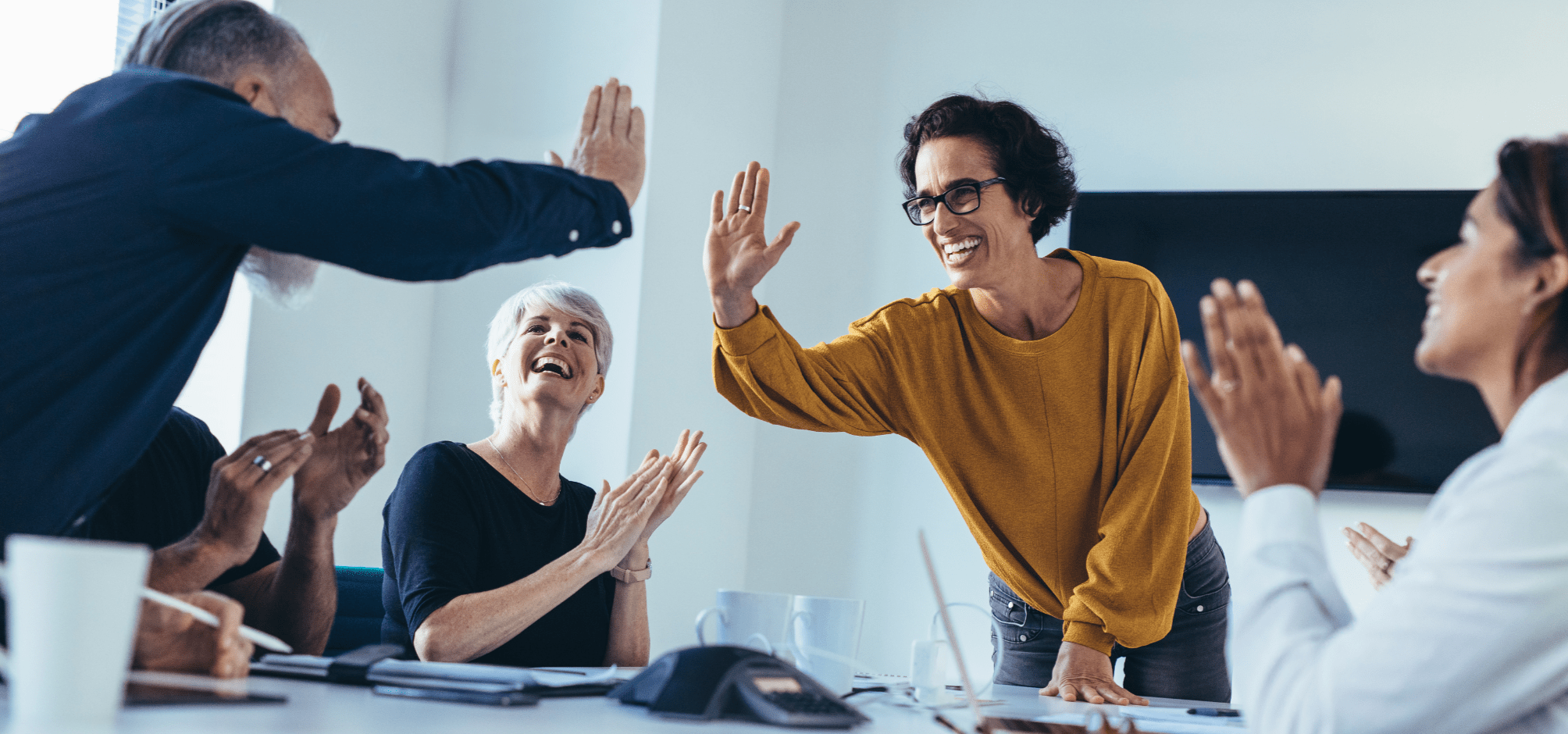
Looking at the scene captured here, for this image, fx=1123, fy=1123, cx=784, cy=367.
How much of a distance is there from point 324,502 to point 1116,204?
2647 mm

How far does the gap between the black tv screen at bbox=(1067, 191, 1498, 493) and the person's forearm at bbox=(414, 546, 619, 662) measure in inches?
83.4

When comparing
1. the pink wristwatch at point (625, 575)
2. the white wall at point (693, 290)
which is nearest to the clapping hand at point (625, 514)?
the pink wristwatch at point (625, 575)

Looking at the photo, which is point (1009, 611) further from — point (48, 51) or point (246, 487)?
point (48, 51)

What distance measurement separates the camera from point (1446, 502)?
85cm

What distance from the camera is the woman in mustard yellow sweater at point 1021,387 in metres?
1.74

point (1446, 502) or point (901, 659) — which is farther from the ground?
point (1446, 502)

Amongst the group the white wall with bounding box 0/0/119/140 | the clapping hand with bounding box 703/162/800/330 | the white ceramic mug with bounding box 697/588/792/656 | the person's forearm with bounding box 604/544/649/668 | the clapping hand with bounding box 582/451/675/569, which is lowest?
the person's forearm with bounding box 604/544/649/668

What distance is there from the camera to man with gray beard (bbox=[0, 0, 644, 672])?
1.04 meters

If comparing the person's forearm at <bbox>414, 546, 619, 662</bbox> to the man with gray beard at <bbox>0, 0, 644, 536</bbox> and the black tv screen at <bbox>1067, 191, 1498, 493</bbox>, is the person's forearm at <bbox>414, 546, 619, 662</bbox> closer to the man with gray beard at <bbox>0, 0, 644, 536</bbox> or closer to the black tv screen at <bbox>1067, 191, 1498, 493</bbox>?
the man with gray beard at <bbox>0, 0, 644, 536</bbox>

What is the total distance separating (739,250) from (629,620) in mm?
635

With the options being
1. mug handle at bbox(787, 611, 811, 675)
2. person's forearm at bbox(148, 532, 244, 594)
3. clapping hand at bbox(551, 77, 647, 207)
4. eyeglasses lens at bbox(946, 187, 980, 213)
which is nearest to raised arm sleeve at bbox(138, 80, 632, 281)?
clapping hand at bbox(551, 77, 647, 207)

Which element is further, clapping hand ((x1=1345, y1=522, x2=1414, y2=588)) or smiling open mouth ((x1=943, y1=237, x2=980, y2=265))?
smiling open mouth ((x1=943, y1=237, x2=980, y2=265))

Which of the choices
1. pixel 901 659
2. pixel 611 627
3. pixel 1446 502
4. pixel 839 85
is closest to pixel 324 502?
pixel 611 627

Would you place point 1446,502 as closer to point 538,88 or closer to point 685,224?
point 685,224
